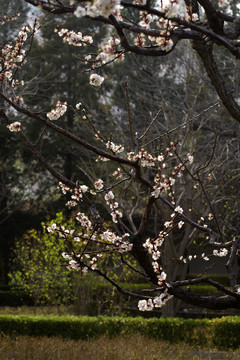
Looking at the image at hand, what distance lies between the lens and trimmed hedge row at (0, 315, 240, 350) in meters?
8.13

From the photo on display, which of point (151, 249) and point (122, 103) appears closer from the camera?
point (151, 249)

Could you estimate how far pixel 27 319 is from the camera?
339 inches

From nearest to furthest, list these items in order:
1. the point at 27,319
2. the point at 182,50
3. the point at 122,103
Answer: the point at 27,319 → the point at 182,50 → the point at 122,103

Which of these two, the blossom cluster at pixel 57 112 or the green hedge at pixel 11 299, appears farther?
the green hedge at pixel 11 299

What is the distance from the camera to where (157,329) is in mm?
8242

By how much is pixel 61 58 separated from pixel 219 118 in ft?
30.6

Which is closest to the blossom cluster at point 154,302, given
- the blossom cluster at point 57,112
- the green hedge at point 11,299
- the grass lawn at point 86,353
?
the blossom cluster at point 57,112

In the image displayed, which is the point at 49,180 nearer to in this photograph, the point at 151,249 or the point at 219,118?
the point at 219,118

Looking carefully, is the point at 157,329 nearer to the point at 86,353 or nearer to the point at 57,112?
the point at 86,353

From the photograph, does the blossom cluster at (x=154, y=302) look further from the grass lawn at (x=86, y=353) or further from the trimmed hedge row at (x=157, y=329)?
the trimmed hedge row at (x=157, y=329)

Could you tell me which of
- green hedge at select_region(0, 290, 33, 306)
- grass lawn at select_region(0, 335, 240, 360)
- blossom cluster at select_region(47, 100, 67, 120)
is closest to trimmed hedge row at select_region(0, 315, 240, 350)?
grass lawn at select_region(0, 335, 240, 360)

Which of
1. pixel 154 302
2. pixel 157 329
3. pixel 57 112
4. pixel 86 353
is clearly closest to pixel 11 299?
pixel 157 329

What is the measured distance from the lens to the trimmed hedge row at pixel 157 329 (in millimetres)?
8133

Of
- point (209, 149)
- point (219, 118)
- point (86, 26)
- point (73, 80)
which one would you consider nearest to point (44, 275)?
point (209, 149)
